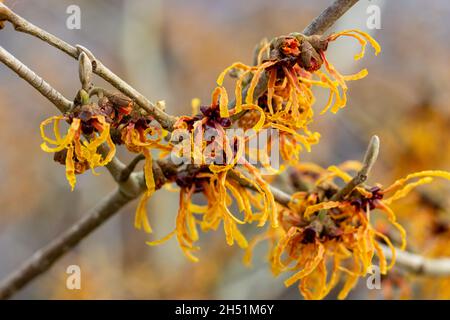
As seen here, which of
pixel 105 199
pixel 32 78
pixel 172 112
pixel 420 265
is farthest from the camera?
pixel 172 112

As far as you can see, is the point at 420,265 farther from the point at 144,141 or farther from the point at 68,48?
the point at 68,48

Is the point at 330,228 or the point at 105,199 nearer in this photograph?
the point at 330,228

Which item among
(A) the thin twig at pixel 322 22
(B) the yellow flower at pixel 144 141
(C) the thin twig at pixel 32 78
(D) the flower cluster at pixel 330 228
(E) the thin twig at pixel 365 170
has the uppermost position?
(A) the thin twig at pixel 322 22

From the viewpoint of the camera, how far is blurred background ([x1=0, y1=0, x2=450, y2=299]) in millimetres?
3289

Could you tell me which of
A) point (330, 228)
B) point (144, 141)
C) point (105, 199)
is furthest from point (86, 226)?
point (330, 228)

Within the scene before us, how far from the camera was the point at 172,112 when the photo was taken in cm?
449

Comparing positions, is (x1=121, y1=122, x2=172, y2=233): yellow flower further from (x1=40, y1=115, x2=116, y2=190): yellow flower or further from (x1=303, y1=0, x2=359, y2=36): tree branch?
(x1=303, y1=0, x2=359, y2=36): tree branch

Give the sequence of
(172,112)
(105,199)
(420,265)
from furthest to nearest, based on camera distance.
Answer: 1. (172,112)
2. (420,265)
3. (105,199)

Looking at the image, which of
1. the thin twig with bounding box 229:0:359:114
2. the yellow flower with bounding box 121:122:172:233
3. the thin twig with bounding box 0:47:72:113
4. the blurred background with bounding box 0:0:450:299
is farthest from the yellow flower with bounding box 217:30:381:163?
the blurred background with bounding box 0:0:450:299

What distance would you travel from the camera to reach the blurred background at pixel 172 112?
329 centimetres

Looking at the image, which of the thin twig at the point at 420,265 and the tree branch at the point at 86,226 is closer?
the tree branch at the point at 86,226

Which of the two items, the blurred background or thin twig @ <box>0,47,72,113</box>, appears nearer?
thin twig @ <box>0,47,72,113</box>

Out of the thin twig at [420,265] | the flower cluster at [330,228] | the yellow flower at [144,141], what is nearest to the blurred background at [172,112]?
the thin twig at [420,265]

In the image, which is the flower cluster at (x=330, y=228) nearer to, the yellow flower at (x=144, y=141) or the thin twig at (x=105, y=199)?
the thin twig at (x=105, y=199)
